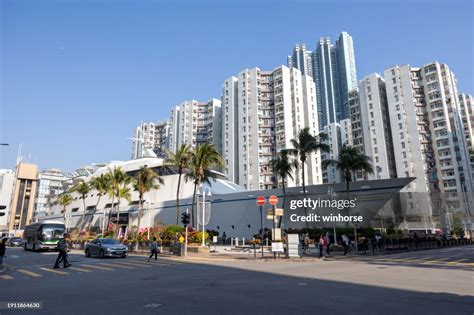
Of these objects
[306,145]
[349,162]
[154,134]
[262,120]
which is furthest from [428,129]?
[154,134]

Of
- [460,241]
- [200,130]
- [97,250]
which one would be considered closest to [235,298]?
[97,250]

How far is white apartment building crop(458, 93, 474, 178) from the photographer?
9549 cm

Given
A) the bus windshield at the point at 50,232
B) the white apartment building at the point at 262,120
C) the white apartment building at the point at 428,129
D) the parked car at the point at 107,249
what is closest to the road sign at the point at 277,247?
the parked car at the point at 107,249

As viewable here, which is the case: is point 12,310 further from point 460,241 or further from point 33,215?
point 33,215

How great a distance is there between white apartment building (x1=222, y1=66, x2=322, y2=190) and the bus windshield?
58.2 meters

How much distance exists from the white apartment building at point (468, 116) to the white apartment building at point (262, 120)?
4537 cm

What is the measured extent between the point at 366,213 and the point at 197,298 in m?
38.1

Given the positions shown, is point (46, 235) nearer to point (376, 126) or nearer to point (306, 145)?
point (306, 145)

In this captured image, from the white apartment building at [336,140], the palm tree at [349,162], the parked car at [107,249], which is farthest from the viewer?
the white apartment building at [336,140]

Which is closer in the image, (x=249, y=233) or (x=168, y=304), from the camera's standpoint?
(x=168, y=304)

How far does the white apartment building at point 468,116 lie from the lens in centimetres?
9549

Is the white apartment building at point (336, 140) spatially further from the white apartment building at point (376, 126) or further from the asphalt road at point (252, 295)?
the asphalt road at point (252, 295)

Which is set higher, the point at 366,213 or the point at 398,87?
the point at 398,87

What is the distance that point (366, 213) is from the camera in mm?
41656
